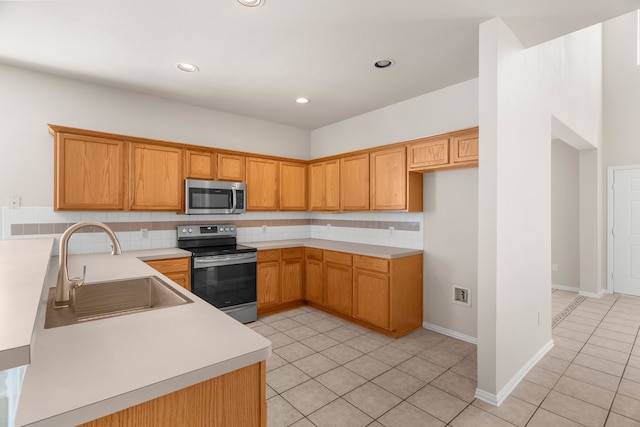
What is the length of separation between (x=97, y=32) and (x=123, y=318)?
2311 mm

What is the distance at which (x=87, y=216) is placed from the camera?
3.34 meters

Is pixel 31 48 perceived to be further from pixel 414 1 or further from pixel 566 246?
pixel 566 246

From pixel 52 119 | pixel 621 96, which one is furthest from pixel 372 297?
pixel 621 96

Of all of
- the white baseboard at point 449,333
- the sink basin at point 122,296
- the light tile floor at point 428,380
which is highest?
the sink basin at point 122,296

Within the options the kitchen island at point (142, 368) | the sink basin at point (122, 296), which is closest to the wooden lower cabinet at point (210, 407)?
the kitchen island at point (142, 368)

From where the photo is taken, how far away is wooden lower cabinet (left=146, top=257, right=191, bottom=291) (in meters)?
3.23

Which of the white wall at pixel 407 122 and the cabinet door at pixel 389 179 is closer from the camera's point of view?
the white wall at pixel 407 122

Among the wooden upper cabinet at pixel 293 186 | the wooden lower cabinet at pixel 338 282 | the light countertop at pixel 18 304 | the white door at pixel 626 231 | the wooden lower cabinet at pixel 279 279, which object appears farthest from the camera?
the white door at pixel 626 231

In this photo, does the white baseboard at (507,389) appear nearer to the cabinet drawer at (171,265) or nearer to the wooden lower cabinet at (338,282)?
the wooden lower cabinet at (338,282)

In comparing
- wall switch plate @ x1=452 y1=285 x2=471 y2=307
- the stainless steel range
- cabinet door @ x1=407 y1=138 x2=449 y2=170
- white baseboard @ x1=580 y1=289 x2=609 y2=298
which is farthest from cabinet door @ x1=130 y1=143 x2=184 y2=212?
white baseboard @ x1=580 y1=289 x2=609 y2=298

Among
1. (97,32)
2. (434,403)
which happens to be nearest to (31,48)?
(97,32)

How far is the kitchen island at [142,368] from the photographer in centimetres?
76

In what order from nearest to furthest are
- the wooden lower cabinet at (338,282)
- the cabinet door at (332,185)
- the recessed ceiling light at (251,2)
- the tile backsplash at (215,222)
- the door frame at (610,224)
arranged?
the recessed ceiling light at (251,2), the tile backsplash at (215,222), the wooden lower cabinet at (338,282), the cabinet door at (332,185), the door frame at (610,224)

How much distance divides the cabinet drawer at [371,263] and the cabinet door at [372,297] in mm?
48
